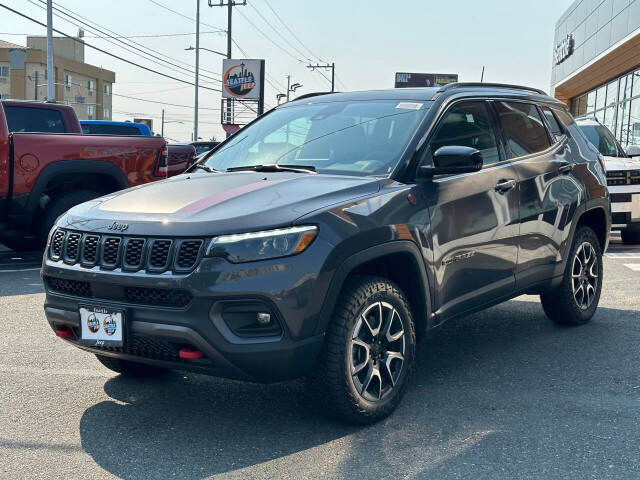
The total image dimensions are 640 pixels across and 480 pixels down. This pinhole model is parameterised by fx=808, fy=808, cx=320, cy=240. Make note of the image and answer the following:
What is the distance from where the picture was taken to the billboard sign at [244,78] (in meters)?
47.3

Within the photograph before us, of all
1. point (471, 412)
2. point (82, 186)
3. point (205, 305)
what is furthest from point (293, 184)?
point (82, 186)

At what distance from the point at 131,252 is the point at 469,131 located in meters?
2.39

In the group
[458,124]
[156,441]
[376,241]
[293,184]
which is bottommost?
[156,441]

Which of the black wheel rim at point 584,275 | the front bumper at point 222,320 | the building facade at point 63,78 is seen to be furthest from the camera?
the building facade at point 63,78

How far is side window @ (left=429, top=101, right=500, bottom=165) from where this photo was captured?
4.85 m

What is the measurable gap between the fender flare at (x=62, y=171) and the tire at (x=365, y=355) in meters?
6.17

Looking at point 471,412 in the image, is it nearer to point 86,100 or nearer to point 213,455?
point 213,455

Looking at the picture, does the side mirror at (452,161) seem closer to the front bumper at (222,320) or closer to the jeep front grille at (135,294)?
the front bumper at (222,320)

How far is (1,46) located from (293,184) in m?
89.3

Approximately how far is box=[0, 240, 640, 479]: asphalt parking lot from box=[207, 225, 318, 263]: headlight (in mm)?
938

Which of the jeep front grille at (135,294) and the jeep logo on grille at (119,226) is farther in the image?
the jeep logo on grille at (119,226)

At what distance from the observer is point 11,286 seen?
821cm

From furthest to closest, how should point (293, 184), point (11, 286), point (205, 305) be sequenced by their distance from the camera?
point (11, 286) < point (293, 184) < point (205, 305)

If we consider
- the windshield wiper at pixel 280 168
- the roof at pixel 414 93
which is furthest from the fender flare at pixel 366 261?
the roof at pixel 414 93
